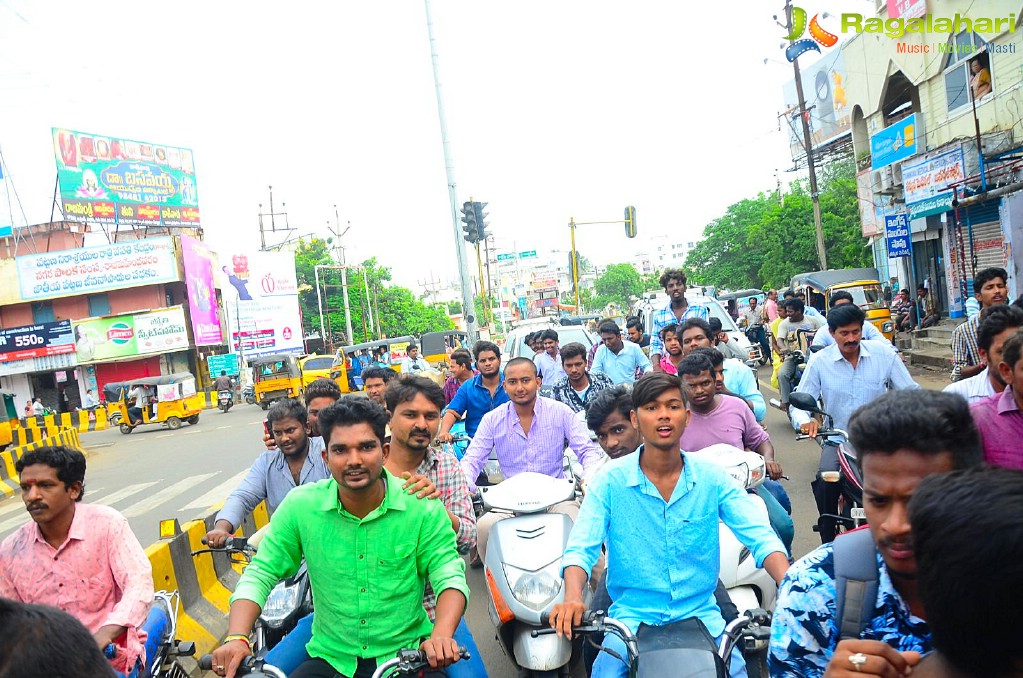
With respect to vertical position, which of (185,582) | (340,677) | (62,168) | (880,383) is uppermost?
(62,168)

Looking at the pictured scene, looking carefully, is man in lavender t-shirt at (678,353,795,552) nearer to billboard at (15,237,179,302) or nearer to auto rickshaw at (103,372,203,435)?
auto rickshaw at (103,372,203,435)

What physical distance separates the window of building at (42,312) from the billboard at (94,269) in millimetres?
1027

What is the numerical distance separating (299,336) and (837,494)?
49287 mm

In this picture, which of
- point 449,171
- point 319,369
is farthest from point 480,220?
point 319,369

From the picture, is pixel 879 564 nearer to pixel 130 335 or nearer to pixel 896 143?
pixel 896 143

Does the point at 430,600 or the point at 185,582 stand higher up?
the point at 430,600

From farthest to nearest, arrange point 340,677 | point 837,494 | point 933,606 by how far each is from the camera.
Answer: point 837,494 < point 340,677 < point 933,606

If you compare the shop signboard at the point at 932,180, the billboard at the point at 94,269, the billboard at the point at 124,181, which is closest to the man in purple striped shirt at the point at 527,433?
the shop signboard at the point at 932,180

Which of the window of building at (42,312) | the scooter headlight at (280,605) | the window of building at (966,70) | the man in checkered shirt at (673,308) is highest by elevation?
the window of building at (966,70)

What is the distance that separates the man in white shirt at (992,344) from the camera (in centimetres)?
408

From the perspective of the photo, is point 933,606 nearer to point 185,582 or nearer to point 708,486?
point 708,486

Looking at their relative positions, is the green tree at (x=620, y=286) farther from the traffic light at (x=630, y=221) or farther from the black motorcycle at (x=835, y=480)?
the black motorcycle at (x=835, y=480)

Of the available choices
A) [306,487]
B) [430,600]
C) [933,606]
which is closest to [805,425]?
[430,600]

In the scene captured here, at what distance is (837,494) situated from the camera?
4926 millimetres
